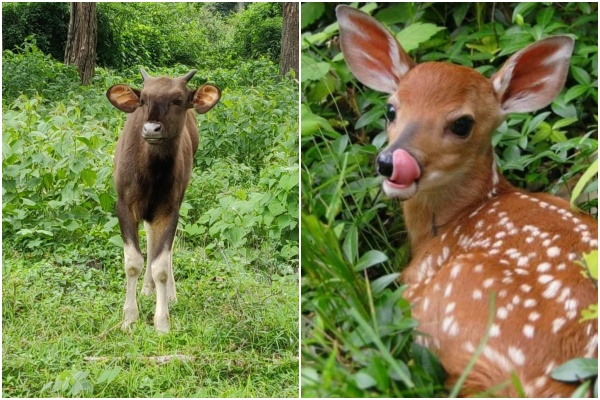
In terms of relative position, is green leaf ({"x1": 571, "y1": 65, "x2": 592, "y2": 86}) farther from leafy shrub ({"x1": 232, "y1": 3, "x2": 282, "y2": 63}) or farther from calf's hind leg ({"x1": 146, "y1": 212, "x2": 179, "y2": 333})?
calf's hind leg ({"x1": 146, "y1": 212, "x2": 179, "y2": 333})

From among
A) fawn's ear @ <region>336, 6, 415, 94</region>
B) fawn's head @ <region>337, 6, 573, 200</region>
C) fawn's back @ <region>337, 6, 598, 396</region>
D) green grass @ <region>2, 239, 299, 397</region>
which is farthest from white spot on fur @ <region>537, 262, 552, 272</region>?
green grass @ <region>2, 239, 299, 397</region>

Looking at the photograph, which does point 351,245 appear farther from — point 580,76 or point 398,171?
point 580,76

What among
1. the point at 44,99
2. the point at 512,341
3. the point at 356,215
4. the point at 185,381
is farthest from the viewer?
the point at 44,99

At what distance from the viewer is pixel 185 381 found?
2309 mm

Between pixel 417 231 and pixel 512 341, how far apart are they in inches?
18.8

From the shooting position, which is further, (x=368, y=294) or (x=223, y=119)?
(x=223, y=119)

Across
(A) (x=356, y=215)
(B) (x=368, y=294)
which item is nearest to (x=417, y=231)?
(A) (x=356, y=215)

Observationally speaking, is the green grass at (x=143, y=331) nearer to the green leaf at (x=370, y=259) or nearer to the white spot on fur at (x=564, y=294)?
the green leaf at (x=370, y=259)

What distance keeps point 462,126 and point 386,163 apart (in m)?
0.23

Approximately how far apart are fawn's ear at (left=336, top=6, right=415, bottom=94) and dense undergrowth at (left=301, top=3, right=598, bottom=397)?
0.19 ft

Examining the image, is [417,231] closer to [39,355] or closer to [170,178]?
[170,178]

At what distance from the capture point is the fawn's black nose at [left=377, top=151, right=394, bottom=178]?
6.14 feet

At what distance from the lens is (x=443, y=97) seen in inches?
77.9

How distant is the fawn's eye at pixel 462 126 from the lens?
1977 mm
